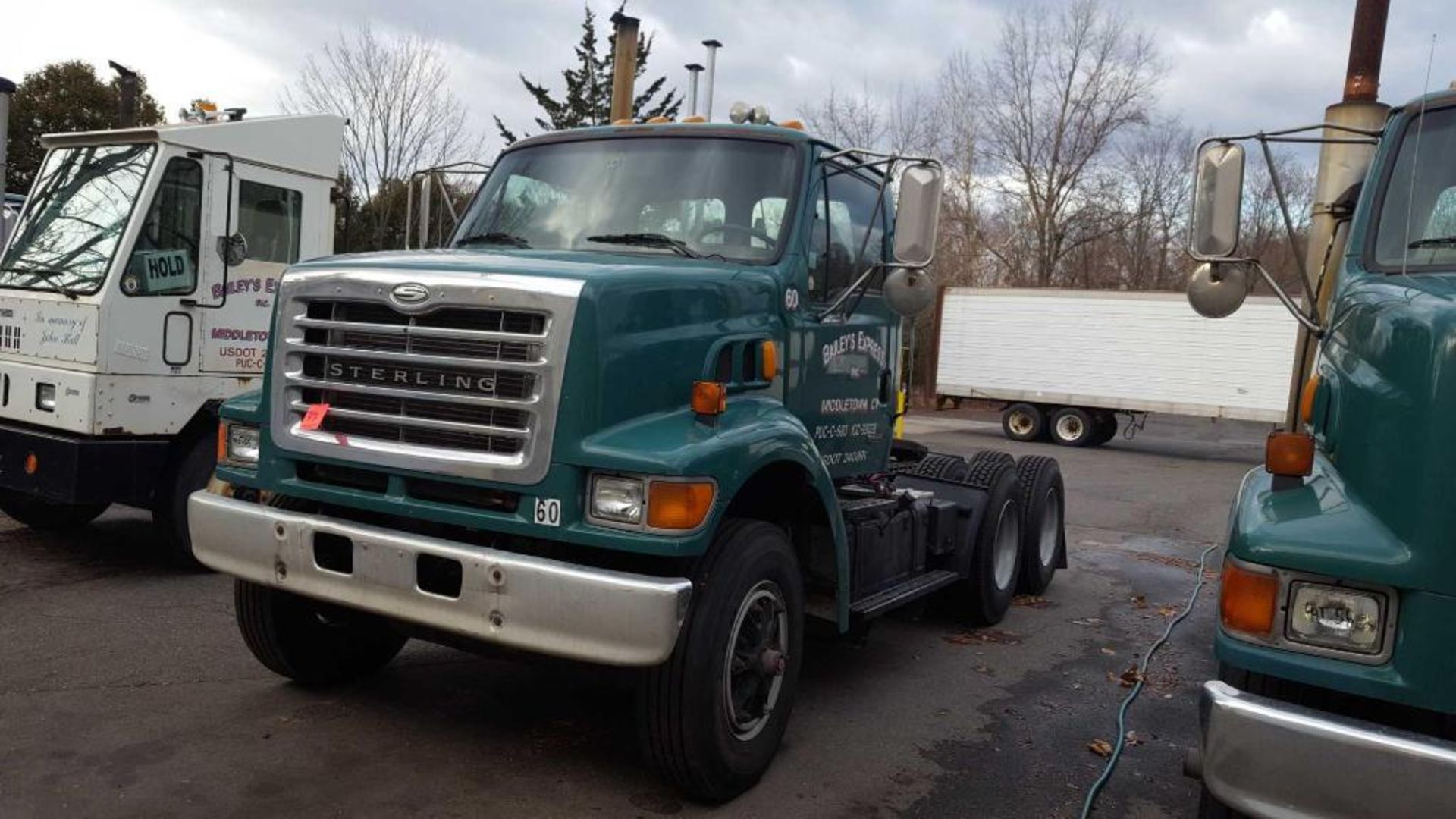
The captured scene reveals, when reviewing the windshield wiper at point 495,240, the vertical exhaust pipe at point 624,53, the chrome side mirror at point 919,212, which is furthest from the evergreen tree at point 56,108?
the chrome side mirror at point 919,212

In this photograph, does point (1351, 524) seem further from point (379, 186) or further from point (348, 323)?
Result: point (379, 186)

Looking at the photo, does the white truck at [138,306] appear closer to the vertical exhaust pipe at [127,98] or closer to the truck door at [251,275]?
the truck door at [251,275]

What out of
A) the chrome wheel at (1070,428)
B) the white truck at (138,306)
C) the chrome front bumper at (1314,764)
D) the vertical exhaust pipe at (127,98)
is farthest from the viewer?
the chrome wheel at (1070,428)

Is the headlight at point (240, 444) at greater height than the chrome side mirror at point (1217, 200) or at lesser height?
lesser

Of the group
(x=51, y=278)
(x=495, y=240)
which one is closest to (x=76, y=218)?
(x=51, y=278)

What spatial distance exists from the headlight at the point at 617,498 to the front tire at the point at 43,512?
5.76 m

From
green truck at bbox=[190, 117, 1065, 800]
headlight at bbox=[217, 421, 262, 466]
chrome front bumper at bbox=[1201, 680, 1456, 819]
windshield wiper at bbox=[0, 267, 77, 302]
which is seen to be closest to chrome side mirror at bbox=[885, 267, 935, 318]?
green truck at bbox=[190, 117, 1065, 800]

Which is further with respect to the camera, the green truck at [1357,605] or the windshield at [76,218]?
the windshield at [76,218]

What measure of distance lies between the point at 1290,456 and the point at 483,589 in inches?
99.2

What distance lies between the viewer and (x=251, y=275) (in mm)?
7242

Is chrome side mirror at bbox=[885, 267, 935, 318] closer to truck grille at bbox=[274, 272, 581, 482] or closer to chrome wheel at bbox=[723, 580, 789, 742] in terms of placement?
chrome wheel at bbox=[723, 580, 789, 742]

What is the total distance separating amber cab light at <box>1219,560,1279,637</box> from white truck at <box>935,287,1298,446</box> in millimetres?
21304

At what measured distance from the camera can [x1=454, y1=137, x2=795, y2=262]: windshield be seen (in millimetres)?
4719

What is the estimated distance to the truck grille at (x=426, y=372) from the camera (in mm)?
3615
